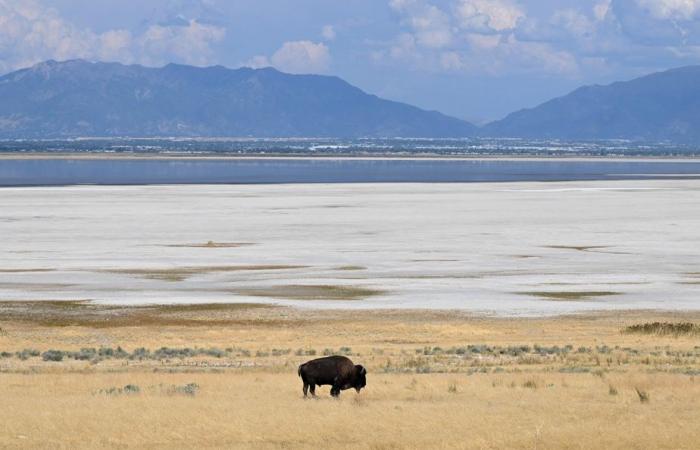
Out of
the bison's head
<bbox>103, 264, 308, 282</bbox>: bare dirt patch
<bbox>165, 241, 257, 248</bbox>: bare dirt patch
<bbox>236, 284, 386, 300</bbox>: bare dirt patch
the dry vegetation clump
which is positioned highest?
the bison's head

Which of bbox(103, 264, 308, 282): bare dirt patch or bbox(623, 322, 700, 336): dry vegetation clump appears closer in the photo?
bbox(623, 322, 700, 336): dry vegetation clump

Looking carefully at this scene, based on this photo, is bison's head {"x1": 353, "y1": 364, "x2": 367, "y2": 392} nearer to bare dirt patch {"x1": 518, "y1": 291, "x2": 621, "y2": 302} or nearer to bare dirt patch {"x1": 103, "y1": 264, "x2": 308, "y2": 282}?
bare dirt patch {"x1": 518, "y1": 291, "x2": 621, "y2": 302}

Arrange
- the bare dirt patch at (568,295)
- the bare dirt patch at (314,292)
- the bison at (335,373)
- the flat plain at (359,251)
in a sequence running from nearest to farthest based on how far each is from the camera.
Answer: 1. the bison at (335,373)
2. the bare dirt patch at (568,295)
3. the bare dirt patch at (314,292)
4. the flat plain at (359,251)

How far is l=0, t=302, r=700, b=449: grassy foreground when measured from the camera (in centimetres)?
1894

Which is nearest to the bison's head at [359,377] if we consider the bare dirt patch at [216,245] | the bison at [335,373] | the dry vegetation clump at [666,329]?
the bison at [335,373]

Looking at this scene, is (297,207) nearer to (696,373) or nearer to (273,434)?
(696,373)

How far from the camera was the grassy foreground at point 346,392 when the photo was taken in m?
18.9

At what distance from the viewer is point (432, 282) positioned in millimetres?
47938

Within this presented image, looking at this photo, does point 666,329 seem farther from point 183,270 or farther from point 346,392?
point 183,270

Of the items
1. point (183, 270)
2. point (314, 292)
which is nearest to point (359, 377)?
point (314, 292)

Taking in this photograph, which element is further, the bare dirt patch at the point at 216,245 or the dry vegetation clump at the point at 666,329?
the bare dirt patch at the point at 216,245

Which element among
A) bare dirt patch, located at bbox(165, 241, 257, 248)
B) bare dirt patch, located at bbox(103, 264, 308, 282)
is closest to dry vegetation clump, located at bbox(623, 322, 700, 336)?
bare dirt patch, located at bbox(103, 264, 308, 282)

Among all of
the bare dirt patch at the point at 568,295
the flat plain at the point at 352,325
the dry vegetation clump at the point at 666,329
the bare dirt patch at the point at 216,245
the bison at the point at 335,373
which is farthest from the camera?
the bare dirt patch at the point at 216,245

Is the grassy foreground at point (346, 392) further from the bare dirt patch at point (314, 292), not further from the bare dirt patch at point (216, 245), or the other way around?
the bare dirt patch at point (216, 245)
